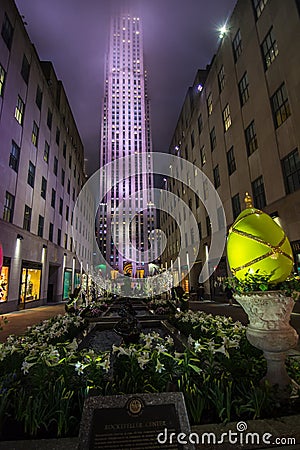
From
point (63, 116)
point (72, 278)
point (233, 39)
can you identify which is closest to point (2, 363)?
point (233, 39)

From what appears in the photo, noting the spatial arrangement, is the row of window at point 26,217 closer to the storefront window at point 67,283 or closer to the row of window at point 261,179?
the storefront window at point 67,283

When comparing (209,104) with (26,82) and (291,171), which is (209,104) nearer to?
(291,171)

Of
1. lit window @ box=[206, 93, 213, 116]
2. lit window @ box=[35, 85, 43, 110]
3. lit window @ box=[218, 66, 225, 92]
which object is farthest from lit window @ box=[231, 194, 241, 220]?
lit window @ box=[35, 85, 43, 110]

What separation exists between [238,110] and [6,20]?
22061 millimetres

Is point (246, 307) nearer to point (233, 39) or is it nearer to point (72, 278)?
point (233, 39)

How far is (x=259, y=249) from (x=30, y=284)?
84.7 ft

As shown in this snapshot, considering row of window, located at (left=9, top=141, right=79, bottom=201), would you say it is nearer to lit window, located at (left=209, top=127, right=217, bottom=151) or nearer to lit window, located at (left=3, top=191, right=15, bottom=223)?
lit window, located at (left=3, top=191, right=15, bottom=223)

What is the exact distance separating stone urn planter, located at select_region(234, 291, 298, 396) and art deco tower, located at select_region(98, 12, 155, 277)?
128 metres

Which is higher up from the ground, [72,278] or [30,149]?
[30,149]

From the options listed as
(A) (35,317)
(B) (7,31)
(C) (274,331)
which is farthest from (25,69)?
(C) (274,331)

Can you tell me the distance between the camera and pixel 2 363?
4.61 meters

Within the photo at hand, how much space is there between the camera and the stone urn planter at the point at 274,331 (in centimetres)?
380

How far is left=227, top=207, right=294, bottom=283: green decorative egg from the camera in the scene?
4.16 meters

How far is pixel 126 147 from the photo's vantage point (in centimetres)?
13900
